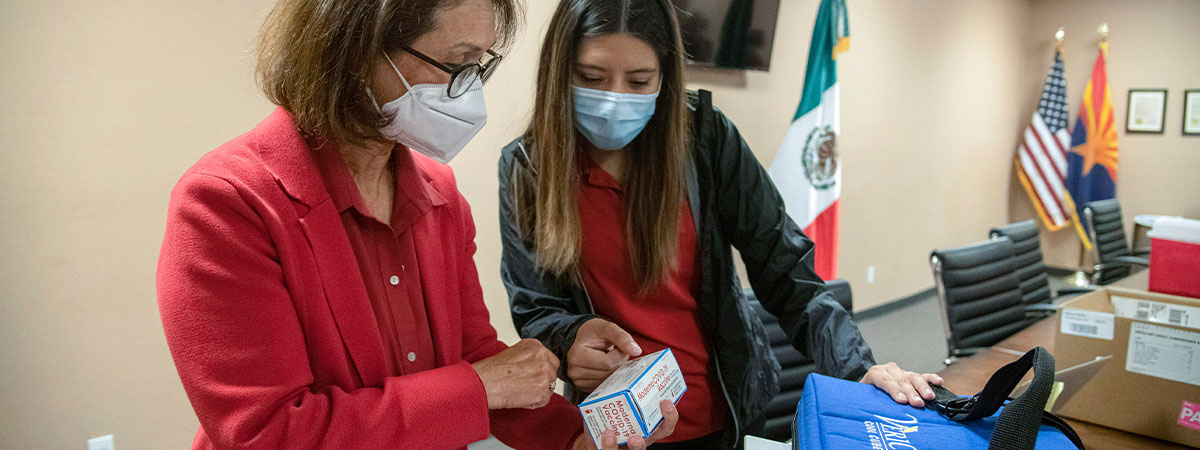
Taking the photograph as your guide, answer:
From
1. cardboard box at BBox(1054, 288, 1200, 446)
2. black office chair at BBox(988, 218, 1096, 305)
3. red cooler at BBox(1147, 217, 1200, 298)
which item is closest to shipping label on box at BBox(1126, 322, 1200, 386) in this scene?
cardboard box at BBox(1054, 288, 1200, 446)

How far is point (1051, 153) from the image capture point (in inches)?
254

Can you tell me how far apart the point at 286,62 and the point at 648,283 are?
73cm

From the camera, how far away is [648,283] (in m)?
1.29

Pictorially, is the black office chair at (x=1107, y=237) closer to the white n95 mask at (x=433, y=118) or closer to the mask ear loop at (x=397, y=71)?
the white n95 mask at (x=433, y=118)

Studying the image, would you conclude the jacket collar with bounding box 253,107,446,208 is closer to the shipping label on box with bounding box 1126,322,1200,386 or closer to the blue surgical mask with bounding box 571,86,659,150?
the blue surgical mask with bounding box 571,86,659,150

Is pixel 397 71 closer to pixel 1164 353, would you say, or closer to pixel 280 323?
pixel 280 323

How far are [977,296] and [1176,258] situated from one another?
2.95 ft

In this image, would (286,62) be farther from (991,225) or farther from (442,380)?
(991,225)

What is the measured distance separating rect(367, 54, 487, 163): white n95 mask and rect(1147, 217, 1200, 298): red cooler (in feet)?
4.89

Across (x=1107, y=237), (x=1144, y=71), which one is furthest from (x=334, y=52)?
(x=1144, y=71)

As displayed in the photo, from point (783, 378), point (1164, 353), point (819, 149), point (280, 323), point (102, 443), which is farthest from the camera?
point (819, 149)

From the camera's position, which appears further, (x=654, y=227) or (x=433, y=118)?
(x=654, y=227)

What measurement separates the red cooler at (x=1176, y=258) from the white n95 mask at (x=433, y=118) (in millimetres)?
1490

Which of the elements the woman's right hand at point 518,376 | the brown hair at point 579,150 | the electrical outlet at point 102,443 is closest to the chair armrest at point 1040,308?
the brown hair at point 579,150
